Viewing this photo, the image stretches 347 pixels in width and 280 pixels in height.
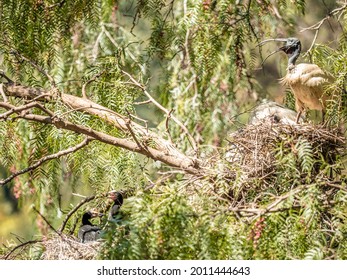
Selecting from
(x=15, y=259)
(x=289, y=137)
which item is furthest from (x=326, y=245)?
(x=15, y=259)

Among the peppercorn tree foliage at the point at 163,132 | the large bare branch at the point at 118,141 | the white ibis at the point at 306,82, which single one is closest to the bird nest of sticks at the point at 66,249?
the peppercorn tree foliage at the point at 163,132

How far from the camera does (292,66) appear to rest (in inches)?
179

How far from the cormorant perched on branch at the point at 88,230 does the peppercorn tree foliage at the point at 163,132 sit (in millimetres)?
41

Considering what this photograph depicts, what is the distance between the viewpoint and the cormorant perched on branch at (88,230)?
391 cm

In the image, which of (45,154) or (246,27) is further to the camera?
(246,27)

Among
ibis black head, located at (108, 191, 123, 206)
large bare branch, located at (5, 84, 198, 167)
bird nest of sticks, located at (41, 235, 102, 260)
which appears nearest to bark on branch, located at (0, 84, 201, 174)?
large bare branch, located at (5, 84, 198, 167)

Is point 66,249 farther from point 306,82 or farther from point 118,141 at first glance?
point 306,82

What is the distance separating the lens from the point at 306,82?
171 inches

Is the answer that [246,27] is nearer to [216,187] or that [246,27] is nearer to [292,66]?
[292,66]

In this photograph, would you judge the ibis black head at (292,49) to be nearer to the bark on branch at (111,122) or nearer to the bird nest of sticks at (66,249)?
the bark on branch at (111,122)

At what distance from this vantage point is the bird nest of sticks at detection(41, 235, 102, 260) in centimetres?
345

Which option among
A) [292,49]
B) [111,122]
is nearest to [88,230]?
[111,122]

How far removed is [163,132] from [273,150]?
0.94 meters

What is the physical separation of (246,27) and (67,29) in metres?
0.89
